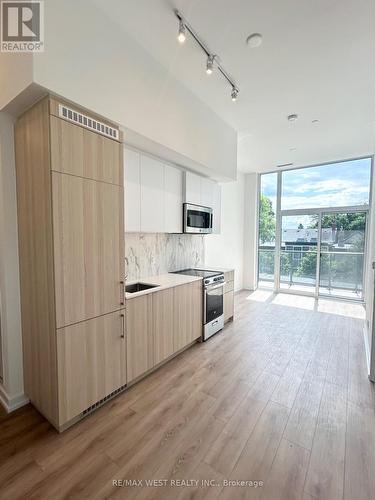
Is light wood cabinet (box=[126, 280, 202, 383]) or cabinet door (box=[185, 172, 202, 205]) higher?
cabinet door (box=[185, 172, 202, 205])

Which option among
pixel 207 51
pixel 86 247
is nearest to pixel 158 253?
pixel 86 247

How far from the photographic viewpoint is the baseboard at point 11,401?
6.70 feet

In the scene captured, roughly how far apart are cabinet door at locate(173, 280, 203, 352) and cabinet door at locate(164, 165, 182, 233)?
83cm

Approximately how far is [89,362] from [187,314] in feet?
4.47

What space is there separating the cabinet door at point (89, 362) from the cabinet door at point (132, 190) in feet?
3.30

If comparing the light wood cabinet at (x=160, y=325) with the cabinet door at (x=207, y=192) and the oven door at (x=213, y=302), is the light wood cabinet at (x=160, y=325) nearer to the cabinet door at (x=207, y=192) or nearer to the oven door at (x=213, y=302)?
the oven door at (x=213, y=302)

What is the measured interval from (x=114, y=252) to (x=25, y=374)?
1367mm

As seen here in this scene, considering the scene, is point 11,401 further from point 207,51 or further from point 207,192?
point 207,51

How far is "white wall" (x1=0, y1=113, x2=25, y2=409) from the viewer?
201cm

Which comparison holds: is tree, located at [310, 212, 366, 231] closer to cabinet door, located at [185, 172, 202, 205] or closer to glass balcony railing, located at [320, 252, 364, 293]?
glass balcony railing, located at [320, 252, 364, 293]

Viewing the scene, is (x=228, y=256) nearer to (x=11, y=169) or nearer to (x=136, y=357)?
(x=136, y=357)

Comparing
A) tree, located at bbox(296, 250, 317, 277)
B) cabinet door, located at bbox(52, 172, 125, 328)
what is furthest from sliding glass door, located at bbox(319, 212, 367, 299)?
cabinet door, located at bbox(52, 172, 125, 328)

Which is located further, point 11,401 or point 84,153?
point 11,401

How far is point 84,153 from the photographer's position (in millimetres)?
1807
